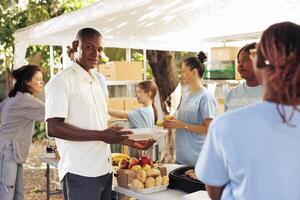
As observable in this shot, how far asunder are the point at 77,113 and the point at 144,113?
2.18 m

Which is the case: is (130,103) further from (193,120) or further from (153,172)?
(153,172)

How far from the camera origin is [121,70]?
5.20 metres

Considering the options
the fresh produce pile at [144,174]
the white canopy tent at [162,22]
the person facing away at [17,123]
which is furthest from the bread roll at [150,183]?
the person facing away at [17,123]

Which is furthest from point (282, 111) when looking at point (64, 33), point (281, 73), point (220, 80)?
point (64, 33)

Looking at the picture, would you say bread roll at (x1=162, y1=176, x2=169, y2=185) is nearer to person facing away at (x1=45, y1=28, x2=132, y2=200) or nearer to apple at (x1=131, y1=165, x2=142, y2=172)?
apple at (x1=131, y1=165, x2=142, y2=172)

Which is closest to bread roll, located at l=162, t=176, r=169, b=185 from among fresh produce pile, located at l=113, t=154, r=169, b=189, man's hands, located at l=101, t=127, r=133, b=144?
fresh produce pile, located at l=113, t=154, r=169, b=189

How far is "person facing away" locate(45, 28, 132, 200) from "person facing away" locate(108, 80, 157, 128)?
203 cm

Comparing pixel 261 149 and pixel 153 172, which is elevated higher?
pixel 261 149

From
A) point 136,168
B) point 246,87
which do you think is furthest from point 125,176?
point 246,87

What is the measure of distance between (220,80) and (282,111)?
9.85ft

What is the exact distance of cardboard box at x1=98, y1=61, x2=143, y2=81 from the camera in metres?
5.15

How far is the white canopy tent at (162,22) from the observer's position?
3533mm

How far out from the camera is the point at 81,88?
79.3 inches

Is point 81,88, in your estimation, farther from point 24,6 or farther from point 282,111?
point 24,6
